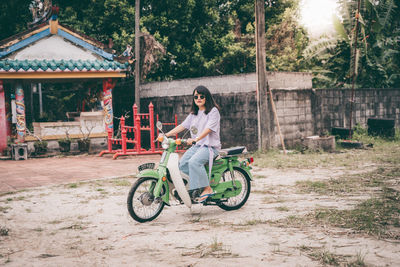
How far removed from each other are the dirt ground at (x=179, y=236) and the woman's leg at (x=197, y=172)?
0.42 metres

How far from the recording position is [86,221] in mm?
5086

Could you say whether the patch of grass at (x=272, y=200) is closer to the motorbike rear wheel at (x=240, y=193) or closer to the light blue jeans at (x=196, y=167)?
Result: the motorbike rear wheel at (x=240, y=193)

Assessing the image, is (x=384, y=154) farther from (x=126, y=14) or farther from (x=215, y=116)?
(x=126, y=14)

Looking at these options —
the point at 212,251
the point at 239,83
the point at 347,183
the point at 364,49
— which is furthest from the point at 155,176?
the point at 364,49

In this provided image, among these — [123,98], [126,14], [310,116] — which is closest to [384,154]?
[310,116]

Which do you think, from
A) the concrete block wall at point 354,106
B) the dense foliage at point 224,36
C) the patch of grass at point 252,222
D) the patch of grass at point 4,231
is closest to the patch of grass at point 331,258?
the patch of grass at point 252,222

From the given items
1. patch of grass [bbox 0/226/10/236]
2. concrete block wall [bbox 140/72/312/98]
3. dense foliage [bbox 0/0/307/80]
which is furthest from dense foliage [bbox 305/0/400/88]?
patch of grass [bbox 0/226/10/236]

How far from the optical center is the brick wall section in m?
11.5

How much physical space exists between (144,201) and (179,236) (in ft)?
2.61

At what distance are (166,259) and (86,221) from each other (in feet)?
5.97

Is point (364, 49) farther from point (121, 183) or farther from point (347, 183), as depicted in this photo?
point (121, 183)

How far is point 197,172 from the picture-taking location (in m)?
5.08

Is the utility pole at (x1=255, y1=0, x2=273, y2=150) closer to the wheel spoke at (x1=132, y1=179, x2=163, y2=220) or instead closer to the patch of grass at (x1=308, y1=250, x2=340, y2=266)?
the wheel spoke at (x1=132, y1=179, x2=163, y2=220)

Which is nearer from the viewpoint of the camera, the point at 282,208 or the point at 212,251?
the point at 212,251
